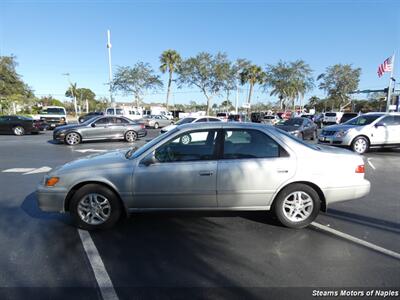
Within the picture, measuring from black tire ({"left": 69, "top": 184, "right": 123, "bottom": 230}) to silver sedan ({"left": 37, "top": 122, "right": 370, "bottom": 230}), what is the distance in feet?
0.05

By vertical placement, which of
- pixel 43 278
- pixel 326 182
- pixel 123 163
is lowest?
pixel 43 278

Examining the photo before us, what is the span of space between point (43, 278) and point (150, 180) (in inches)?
64.2

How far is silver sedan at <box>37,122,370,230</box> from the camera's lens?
3.87m

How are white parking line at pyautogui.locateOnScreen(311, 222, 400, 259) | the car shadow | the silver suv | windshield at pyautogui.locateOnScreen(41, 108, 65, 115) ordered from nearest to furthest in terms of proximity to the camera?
white parking line at pyautogui.locateOnScreen(311, 222, 400, 259) < the car shadow < the silver suv < windshield at pyautogui.locateOnScreen(41, 108, 65, 115)

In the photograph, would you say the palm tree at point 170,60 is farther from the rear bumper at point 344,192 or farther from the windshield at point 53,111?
the rear bumper at point 344,192

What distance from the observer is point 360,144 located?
11.1 meters

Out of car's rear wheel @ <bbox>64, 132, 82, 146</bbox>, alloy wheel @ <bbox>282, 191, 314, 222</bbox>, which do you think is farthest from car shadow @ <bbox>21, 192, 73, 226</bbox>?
car's rear wheel @ <bbox>64, 132, 82, 146</bbox>

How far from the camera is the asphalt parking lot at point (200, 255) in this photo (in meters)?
2.78

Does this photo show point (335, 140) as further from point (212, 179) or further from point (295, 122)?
point (212, 179)

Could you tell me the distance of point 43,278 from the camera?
2.91 m

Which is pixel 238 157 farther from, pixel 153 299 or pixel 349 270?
pixel 153 299

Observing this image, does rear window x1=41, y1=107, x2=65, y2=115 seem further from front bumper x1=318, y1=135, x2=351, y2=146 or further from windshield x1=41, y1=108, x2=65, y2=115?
front bumper x1=318, y1=135, x2=351, y2=146

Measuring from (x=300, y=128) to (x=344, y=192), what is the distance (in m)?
11.2

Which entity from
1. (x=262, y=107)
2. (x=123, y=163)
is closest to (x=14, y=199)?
(x=123, y=163)
